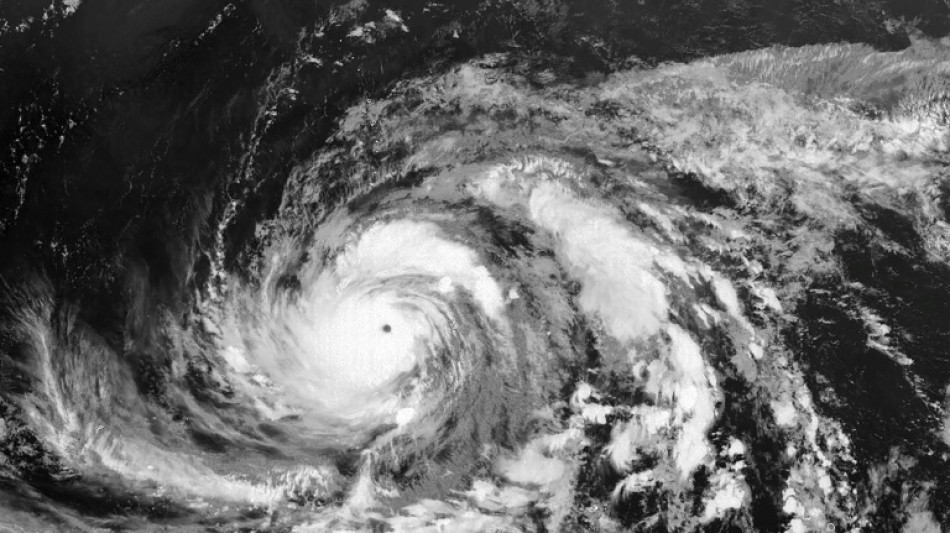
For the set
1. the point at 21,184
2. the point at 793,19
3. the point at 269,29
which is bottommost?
the point at 793,19

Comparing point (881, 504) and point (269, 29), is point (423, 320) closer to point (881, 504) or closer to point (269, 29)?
point (269, 29)

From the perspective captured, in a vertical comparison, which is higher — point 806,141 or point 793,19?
point 793,19

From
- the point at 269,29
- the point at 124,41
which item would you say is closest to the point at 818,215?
the point at 269,29

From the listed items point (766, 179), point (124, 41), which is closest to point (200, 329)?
point (124, 41)

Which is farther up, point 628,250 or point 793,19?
point 793,19

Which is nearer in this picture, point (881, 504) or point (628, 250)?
point (881, 504)

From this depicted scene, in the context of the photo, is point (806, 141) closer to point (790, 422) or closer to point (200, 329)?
point (790, 422)
